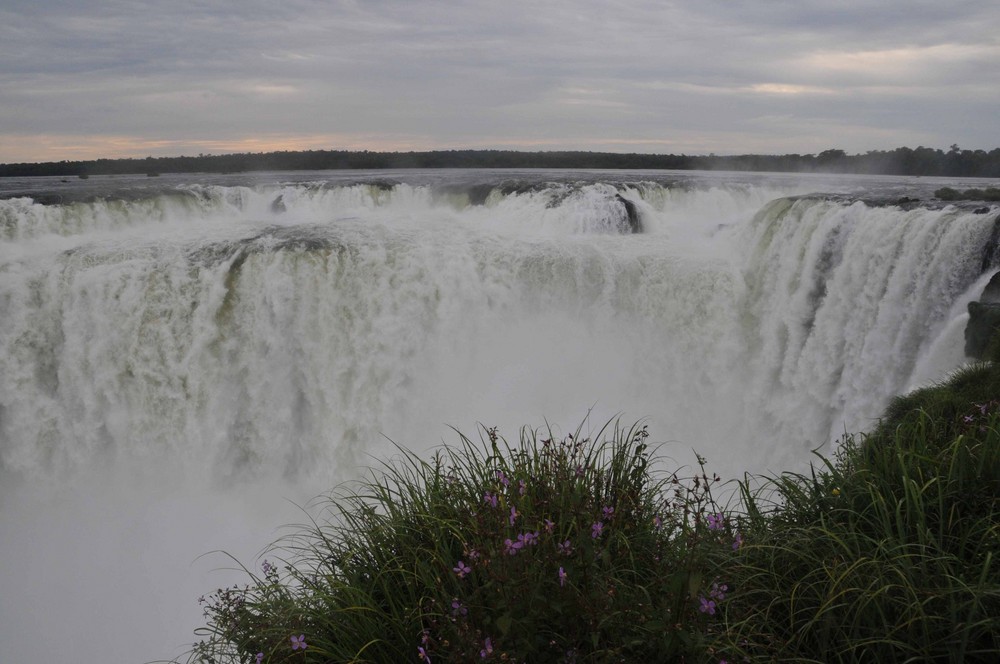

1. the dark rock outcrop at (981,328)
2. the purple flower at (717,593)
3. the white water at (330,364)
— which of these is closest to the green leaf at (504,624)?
the purple flower at (717,593)

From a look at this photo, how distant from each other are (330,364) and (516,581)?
1257cm

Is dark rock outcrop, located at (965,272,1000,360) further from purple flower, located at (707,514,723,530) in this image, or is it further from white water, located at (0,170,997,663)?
purple flower, located at (707,514,723,530)

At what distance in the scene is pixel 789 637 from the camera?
9.91ft

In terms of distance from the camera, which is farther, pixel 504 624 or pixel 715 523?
pixel 715 523

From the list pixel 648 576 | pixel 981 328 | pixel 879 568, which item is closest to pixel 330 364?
pixel 981 328

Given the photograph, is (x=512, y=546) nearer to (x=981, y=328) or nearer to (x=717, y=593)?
(x=717, y=593)

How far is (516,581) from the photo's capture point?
2.86 meters

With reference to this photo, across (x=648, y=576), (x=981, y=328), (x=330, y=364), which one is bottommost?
(x=330, y=364)

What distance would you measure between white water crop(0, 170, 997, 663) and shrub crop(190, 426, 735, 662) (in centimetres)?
929

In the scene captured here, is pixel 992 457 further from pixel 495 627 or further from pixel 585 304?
pixel 585 304

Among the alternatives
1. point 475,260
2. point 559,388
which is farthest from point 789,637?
point 475,260

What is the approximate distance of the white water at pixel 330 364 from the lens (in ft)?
42.1

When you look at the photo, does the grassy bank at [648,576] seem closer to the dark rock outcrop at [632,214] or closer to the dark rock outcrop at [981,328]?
the dark rock outcrop at [981,328]

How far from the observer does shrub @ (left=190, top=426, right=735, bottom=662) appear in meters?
2.81
